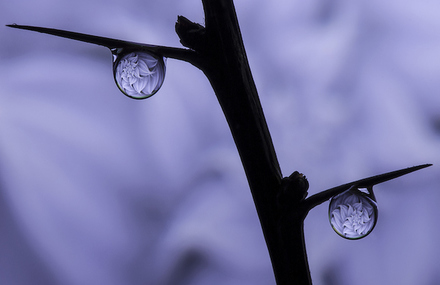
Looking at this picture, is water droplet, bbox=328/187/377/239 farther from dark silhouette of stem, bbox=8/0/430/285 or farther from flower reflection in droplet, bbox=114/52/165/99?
flower reflection in droplet, bbox=114/52/165/99

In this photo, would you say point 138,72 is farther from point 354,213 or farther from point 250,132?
point 354,213

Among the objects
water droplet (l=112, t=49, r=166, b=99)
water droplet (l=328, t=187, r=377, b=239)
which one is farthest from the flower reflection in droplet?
water droplet (l=328, t=187, r=377, b=239)

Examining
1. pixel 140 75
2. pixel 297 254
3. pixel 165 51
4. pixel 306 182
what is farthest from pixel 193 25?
pixel 297 254

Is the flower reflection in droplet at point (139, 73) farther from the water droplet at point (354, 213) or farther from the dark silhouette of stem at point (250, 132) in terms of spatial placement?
the water droplet at point (354, 213)

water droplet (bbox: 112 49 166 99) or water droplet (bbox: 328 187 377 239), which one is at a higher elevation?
water droplet (bbox: 112 49 166 99)

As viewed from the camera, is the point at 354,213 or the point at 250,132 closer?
the point at 250,132

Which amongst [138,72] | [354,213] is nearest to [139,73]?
[138,72]

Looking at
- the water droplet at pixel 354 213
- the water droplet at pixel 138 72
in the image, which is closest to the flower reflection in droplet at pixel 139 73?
the water droplet at pixel 138 72
